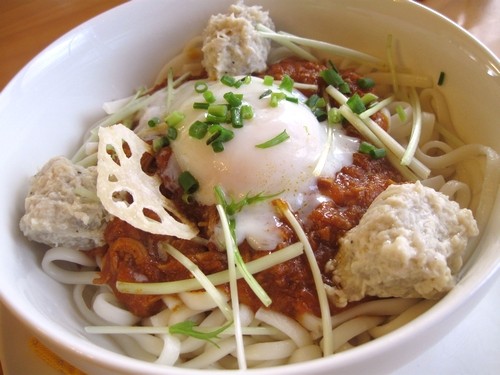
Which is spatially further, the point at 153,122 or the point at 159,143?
the point at 153,122

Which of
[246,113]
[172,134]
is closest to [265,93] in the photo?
[246,113]

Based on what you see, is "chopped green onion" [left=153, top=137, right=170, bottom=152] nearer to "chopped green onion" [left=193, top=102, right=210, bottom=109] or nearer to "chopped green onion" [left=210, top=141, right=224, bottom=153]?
"chopped green onion" [left=193, top=102, right=210, bottom=109]

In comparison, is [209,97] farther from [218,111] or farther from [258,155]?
[258,155]

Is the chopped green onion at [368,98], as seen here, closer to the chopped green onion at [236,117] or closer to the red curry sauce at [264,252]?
the red curry sauce at [264,252]

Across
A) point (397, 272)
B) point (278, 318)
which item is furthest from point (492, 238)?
point (278, 318)

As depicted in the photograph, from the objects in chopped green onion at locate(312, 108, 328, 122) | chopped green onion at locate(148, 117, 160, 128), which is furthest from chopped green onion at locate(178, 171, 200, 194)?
chopped green onion at locate(312, 108, 328, 122)
